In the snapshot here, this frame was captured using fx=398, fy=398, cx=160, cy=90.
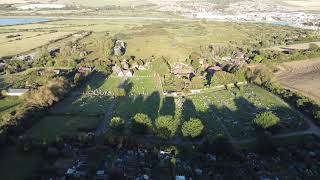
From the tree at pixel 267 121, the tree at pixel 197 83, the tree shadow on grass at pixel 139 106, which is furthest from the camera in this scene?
the tree at pixel 197 83

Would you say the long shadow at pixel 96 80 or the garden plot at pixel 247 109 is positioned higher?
the long shadow at pixel 96 80

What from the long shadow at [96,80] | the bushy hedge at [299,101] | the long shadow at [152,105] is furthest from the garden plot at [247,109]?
the long shadow at [96,80]

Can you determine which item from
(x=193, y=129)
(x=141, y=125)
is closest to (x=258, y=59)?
(x=193, y=129)

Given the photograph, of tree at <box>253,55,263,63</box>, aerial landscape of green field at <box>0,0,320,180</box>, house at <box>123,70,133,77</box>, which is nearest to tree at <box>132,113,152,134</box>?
aerial landscape of green field at <box>0,0,320,180</box>

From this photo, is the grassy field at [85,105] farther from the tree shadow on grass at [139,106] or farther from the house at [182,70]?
the house at [182,70]

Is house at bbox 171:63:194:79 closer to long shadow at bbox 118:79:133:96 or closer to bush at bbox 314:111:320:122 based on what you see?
long shadow at bbox 118:79:133:96

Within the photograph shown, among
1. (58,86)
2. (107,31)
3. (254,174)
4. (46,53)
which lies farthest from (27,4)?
(254,174)

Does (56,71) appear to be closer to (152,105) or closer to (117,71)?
(117,71)
